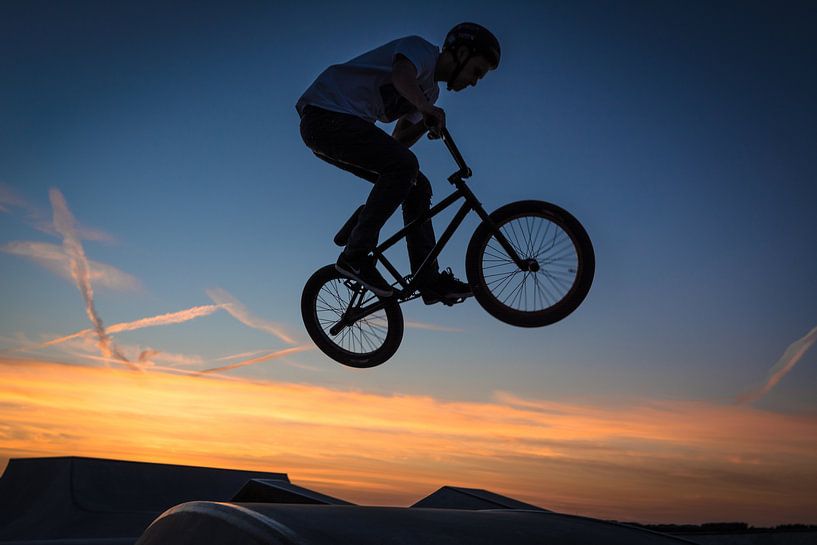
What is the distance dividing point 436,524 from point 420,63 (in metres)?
3.34

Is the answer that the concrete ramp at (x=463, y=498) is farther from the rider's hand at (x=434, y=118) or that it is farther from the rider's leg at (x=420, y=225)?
the rider's hand at (x=434, y=118)

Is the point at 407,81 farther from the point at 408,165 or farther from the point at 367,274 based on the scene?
the point at 367,274

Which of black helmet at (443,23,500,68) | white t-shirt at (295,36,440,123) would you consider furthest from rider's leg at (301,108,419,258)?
black helmet at (443,23,500,68)

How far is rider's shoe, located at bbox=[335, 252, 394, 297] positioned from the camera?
6109 mm

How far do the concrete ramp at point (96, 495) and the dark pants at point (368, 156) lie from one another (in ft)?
41.6

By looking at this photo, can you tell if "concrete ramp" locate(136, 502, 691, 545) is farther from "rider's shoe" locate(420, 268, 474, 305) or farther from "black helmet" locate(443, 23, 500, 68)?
"black helmet" locate(443, 23, 500, 68)

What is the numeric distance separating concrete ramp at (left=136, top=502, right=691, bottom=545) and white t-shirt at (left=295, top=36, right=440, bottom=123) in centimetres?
308

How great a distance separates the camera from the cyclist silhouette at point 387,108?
5.41 m

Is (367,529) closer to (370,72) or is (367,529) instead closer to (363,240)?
(363,240)

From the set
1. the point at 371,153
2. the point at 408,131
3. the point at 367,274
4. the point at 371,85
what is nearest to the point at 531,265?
the point at 367,274

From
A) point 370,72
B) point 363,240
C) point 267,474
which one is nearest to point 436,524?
point 363,240

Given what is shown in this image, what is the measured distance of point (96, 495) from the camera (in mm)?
16734

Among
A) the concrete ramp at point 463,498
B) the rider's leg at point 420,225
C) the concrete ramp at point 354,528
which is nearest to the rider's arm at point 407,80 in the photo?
the rider's leg at point 420,225

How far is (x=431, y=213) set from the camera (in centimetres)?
603
